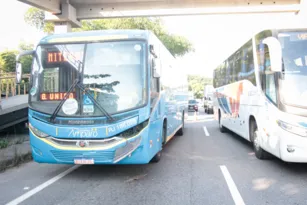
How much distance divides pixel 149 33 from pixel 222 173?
340 cm

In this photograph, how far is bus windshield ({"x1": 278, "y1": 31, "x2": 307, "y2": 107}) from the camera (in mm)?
6230

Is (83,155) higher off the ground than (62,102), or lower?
lower

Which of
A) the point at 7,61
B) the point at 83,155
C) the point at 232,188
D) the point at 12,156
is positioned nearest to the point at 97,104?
the point at 83,155

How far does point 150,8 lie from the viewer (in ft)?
53.5

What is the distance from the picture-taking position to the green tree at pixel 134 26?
28.7 meters

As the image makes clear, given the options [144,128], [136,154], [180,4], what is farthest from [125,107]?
[180,4]

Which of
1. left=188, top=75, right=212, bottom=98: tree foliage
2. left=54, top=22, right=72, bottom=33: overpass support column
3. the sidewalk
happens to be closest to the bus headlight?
the sidewalk

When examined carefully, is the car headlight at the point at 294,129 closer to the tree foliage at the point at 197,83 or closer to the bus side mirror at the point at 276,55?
the bus side mirror at the point at 276,55

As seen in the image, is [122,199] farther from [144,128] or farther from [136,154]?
[144,128]

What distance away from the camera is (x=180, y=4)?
16000mm

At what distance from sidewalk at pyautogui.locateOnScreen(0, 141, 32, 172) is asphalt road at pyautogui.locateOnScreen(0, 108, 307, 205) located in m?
0.27

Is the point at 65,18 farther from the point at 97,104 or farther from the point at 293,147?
the point at 293,147

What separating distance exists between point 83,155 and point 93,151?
0.70 ft

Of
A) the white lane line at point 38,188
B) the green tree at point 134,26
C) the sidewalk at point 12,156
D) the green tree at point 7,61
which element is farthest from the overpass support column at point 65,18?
the green tree at point 7,61
